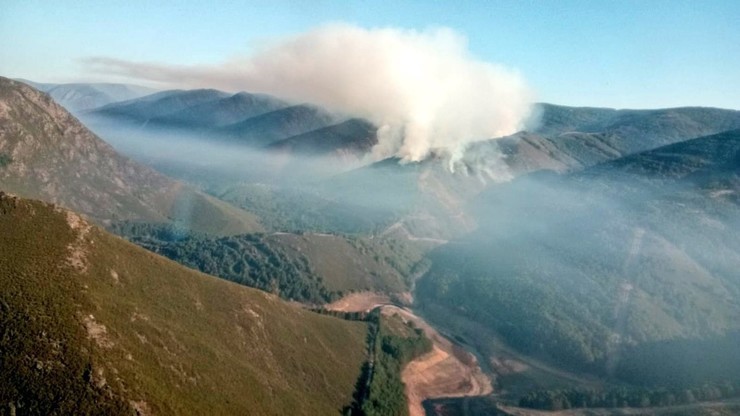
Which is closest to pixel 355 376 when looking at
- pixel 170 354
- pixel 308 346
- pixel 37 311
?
pixel 308 346

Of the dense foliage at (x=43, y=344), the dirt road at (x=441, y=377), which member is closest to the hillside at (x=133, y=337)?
the dense foliage at (x=43, y=344)

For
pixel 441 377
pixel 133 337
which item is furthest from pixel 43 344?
pixel 441 377

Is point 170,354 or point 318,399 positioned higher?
point 170,354

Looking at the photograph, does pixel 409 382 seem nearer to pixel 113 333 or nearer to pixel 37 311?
pixel 113 333

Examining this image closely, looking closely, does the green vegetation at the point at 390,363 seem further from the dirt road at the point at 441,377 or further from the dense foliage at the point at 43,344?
the dense foliage at the point at 43,344

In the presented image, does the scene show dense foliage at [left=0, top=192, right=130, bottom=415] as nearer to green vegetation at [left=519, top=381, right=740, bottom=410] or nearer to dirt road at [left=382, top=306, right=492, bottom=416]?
dirt road at [left=382, top=306, right=492, bottom=416]

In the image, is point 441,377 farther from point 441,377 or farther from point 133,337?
point 133,337
